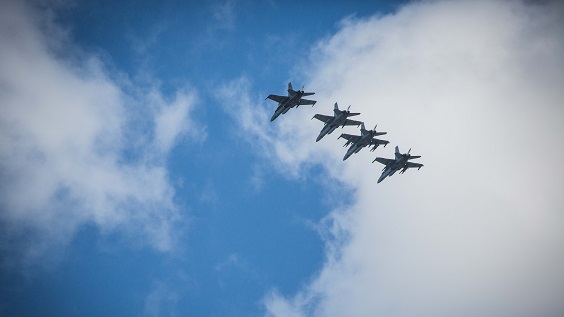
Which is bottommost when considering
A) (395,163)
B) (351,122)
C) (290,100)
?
(395,163)

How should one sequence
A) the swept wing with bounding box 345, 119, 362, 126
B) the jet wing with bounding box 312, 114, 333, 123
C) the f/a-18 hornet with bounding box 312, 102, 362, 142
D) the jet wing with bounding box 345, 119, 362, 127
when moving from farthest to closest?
the jet wing with bounding box 345, 119, 362, 127, the swept wing with bounding box 345, 119, 362, 126, the jet wing with bounding box 312, 114, 333, 123, the f/a-18 hornet with bounding box 312, 102, 362, 142

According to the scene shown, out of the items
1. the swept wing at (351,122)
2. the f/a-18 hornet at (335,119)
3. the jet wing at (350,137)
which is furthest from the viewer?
the jet wing at (350,137)

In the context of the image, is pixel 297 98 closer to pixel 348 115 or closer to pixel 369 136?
pixel 348 115

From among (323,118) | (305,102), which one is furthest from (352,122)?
(305,102)

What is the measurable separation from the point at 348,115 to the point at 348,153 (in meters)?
7.76

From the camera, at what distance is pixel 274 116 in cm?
6712

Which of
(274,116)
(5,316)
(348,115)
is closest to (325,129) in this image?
(348,115)

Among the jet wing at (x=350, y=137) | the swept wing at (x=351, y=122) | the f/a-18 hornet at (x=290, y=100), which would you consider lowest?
the jet wing at (x=350, y=137)

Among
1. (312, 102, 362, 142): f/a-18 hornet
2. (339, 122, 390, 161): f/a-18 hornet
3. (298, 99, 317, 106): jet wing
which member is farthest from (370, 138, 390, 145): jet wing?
(298, 99, 317, 106): jet wing

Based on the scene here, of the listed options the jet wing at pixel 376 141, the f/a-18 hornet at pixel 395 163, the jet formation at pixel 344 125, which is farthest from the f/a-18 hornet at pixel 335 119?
the f/a-18 hornet at pixel 395 163

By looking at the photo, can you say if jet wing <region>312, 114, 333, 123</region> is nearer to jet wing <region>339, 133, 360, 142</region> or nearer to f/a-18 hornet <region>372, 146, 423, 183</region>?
jet wing <region>339, 133, 360, 142</region>

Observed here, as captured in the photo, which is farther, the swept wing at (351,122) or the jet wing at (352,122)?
the jet wing at (352,122)

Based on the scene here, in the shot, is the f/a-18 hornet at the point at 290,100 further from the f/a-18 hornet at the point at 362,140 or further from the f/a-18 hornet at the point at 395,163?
the f/a-18 hornet at the point at 395,163

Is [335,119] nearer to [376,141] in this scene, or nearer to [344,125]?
[344,125]
